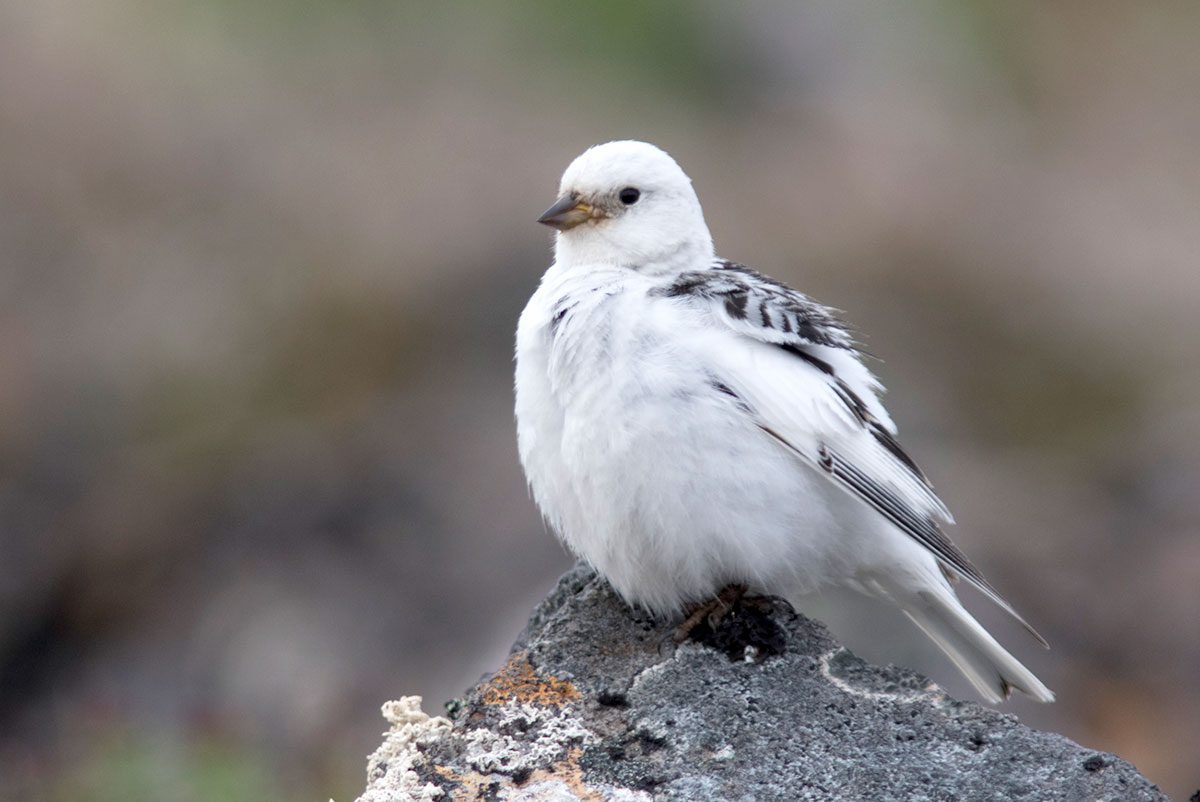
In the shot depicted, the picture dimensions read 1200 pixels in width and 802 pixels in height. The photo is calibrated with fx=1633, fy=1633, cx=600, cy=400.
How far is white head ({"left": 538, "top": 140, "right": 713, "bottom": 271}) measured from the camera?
5.25 m

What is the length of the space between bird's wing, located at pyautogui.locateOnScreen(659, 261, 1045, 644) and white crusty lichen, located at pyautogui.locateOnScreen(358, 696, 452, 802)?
1253 mm

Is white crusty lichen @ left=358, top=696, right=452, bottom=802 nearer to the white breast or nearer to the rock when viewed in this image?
the rock

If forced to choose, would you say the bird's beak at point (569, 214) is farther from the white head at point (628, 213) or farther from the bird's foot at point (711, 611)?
the bird's foot at point (711, 611)

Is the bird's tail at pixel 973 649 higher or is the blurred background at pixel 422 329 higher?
the blurred background at pixel 422 329

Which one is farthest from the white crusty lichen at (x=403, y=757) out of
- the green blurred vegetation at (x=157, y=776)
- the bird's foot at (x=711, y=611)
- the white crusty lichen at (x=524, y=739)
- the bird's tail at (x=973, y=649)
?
the green blurred vegetation at (x=157, y=776)

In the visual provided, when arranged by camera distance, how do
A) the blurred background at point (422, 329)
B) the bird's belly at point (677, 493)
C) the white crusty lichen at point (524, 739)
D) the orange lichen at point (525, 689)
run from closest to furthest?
the white crusty lichen at point (524, 739)
the orange lichen at point (525, 689)
the bird's belly at point (677, 493)
the blurred background at point (422, 329)

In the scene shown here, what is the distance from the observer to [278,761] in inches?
256

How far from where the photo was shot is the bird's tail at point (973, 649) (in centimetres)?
483

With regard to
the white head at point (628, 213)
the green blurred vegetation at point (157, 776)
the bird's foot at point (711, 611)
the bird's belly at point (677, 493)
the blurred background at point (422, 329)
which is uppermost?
the blurred background at point (422, 329)

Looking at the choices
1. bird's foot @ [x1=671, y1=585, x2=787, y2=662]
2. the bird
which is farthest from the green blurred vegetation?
bird's foot @ [x1=671, y1=585, x2=787, y2=662]

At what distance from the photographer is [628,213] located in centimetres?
529

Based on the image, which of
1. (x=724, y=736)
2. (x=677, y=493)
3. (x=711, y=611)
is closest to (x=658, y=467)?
(x=677, y=493)

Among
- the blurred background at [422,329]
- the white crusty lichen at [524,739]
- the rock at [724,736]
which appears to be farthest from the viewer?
the blurred background at [422,329]

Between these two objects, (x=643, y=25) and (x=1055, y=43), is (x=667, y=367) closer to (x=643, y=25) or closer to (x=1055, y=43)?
(x=643, y=25)
